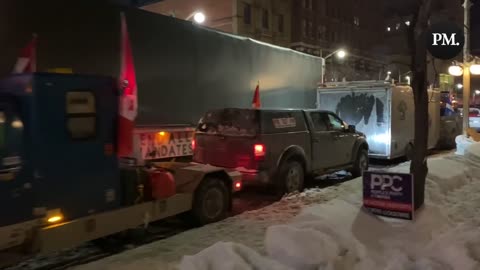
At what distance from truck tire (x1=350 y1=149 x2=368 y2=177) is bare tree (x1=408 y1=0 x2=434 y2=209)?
539cm

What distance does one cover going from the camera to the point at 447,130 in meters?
20.8

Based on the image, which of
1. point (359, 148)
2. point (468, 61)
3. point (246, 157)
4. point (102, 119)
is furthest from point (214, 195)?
point (468, 61)

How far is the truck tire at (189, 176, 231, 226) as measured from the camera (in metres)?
7.39

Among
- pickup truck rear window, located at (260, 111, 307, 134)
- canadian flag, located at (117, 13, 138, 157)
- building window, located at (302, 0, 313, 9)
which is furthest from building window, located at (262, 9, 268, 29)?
canadian flag, located at (117, 13, 138, 157)

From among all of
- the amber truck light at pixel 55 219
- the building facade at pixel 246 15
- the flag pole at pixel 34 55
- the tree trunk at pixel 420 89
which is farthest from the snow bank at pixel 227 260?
the building facade at pixel 246 15

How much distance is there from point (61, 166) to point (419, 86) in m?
4.65

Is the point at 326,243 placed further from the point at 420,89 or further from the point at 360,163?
the point at 360,163

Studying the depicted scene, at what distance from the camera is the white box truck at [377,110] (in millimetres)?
14672

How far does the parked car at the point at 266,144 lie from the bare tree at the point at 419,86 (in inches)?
119

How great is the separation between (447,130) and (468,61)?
3526mm

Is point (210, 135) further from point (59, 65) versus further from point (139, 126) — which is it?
point (59, 65)

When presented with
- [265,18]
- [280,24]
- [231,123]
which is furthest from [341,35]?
[231,123]

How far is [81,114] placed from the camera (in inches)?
218

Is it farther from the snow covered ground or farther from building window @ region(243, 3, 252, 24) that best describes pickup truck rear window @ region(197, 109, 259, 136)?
building window @ region(243, 3, 252, 24)
